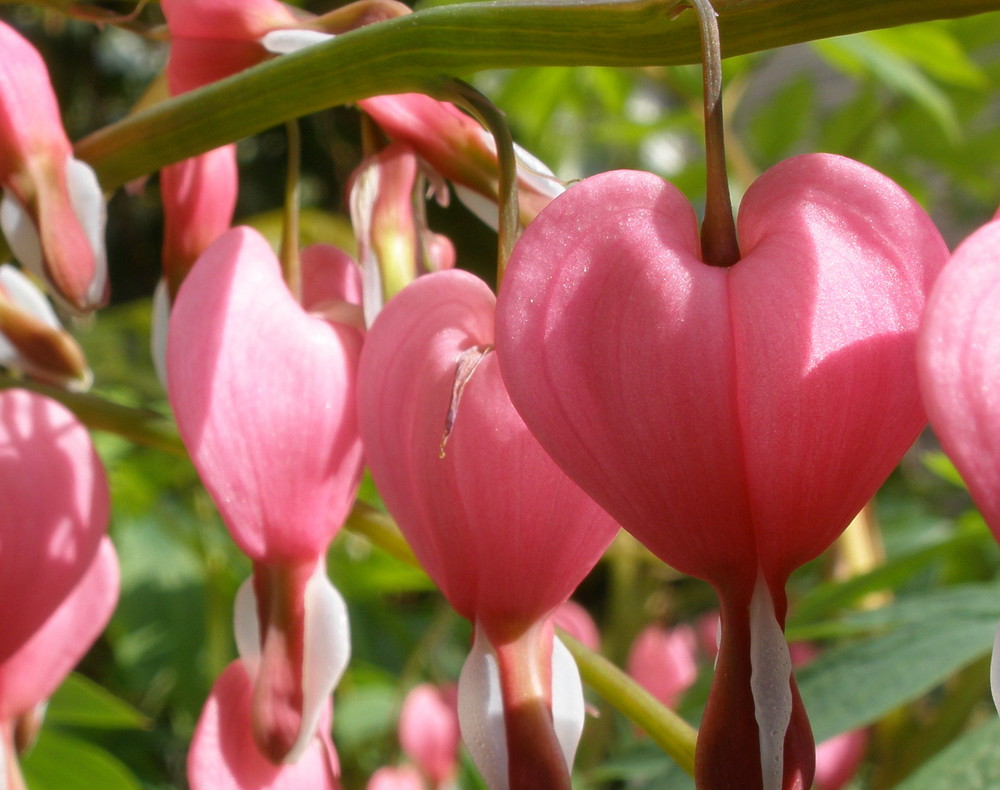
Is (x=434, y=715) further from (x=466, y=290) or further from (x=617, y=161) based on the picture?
(x=617, y=161)

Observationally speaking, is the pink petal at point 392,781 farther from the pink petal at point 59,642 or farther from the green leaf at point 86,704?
the pink petal at point 59,642

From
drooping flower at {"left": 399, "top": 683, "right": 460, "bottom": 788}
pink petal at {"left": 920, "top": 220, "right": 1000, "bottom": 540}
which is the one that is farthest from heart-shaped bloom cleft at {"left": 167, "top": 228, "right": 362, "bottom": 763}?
drooping flower at {"left": 399, "top": 683, "right": 460, "bottom": 788}

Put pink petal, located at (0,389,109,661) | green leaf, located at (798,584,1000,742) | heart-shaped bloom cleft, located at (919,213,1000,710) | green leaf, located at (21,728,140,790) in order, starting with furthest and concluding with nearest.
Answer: green leaf, located at (21,728,140,790)
green leaf, located at (798,584,1000,742)
pink petal, located at (0,389,109,661)
heart-shaped bloom cleft, located at (919,213,1000,710)

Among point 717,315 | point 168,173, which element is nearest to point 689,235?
point 717,315

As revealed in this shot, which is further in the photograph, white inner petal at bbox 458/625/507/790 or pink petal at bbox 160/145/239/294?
pink petal at bbox 160/145/239/294

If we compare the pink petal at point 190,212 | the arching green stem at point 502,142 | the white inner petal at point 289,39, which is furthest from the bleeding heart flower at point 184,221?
the arching green stem at point 502,142

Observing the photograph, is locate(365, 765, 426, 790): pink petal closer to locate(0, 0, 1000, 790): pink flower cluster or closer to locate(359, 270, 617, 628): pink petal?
locate(0, 0, 1000, 790): pink flower cluster
